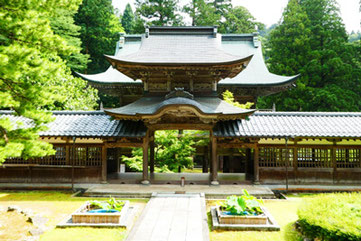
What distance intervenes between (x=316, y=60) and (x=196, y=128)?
67.1 feet

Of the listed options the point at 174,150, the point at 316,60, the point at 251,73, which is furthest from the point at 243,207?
the point at 316,60

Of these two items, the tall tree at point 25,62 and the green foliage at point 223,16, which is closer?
the tall tree at point 25,62

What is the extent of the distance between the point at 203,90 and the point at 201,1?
2795 centimetres

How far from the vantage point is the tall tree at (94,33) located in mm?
35844

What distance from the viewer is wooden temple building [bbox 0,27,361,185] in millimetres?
13141

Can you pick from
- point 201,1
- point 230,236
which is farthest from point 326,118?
point 201,1

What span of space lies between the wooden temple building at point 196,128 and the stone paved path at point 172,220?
3035mm

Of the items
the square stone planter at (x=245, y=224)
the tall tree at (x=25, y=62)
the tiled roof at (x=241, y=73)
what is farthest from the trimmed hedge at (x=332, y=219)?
the tiled roof at (x=241, y=73)

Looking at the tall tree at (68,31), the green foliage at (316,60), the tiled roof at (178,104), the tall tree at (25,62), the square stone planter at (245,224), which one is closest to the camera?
the tall tree at (25,62)

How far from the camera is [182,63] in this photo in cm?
1322

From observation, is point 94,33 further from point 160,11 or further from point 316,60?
point 316,60

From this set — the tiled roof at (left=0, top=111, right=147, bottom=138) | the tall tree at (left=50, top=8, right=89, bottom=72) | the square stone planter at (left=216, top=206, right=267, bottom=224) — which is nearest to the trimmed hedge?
the square stone planter at (left=216, top=206, right=267, bottom=224)

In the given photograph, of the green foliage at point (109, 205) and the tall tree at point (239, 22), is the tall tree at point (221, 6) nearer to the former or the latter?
the tall tree at point (239, 22)

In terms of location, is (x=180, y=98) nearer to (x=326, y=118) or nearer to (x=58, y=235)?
(x=58, y=235)
